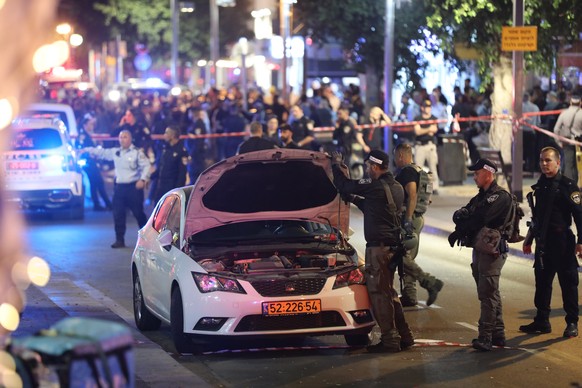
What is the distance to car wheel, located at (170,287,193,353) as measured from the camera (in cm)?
1052

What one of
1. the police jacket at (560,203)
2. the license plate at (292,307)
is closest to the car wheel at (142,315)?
the license plate at (292,307)

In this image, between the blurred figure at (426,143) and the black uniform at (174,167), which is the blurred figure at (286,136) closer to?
the black uniform at (174,167)

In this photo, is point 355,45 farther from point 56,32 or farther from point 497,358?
point 497,358

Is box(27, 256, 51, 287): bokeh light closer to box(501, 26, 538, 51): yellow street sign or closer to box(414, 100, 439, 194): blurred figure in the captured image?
box(501, 26, 538, 51): yellow street sign

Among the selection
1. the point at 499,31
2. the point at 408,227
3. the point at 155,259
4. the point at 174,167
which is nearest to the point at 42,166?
the point at 174,167

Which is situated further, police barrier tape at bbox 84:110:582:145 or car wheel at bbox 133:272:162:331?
police barrier tape at bbox 84:110:582:145

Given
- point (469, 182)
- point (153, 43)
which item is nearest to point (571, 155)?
point (469, 182)

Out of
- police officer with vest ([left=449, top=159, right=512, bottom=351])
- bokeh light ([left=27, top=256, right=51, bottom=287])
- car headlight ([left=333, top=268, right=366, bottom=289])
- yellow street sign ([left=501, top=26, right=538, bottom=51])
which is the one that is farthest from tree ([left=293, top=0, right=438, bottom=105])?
car headlight ([left=333, top=268, right=366, bottom=289])

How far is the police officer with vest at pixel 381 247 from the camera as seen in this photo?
1059cm

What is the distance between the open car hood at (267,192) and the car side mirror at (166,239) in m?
0.20

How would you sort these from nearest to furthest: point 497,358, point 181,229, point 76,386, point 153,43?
1. point 76,386
2. point 497,358
3. point 181,229
4. point 153,43

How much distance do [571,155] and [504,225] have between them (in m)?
12.2

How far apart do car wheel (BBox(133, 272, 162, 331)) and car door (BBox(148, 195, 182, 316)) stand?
15.5 inches

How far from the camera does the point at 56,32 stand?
51.7 meters
